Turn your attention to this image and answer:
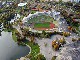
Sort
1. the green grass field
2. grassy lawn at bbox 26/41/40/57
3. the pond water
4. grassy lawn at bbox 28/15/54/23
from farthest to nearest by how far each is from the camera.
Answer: grassy lawn at bbox 28/15/54/23, the green grass field, grassy lawn at bbox 26/41/40/57, the pond water

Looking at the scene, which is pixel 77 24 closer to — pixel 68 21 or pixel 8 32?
pixel 68 21

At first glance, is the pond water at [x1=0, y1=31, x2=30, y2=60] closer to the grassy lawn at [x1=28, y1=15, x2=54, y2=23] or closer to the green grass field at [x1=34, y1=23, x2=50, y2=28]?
the green grass field at [x1=34, y1=23, x2=50, y2=28]

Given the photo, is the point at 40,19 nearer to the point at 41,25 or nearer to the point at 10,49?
the point at 41,25

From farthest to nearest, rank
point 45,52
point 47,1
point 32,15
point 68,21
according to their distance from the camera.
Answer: point 47,1, point 32,15, point 68,21, point 45,52

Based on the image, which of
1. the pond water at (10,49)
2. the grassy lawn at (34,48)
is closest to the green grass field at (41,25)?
the pond water at (10,49)

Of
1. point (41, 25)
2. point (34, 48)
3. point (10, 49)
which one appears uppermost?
point (41, 25)

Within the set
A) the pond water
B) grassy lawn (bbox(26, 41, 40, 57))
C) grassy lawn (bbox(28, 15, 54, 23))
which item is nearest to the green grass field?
grassy lawn (bbox(28, 15, 54, 23))

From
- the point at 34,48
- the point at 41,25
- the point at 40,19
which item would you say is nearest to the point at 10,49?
the point at 34,48

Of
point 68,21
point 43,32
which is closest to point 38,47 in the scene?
point 43,32
